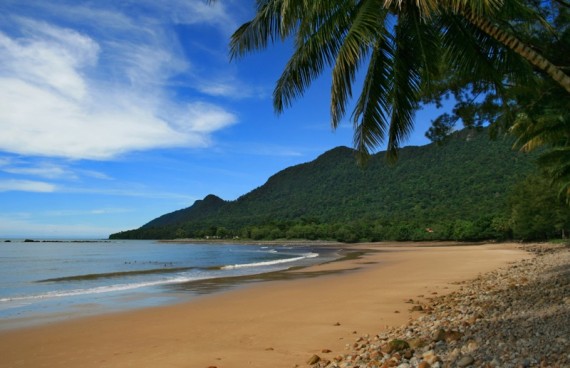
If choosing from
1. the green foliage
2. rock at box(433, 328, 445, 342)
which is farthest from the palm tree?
the green foliage

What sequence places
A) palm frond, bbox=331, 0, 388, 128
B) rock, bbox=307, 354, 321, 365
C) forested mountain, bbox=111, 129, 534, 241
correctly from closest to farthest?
palm frond, bbox=331, 0, 388, 128 < rock, bbox=307, 354, 321, 365 < forested mountain, bbox=111, 129, 534, 241

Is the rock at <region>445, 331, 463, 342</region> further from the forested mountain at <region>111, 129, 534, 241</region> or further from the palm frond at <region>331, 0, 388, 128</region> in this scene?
the forested mountain at <region>111, 129, 534, 241</region>

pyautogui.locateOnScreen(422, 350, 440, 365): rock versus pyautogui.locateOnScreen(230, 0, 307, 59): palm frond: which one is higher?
pyautogui.locateOnScreen(230, 0, 307, 59): palm frond

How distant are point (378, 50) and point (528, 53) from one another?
2.44 meters

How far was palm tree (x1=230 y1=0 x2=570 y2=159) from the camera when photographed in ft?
19.4

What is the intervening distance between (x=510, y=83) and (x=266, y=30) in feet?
14.4

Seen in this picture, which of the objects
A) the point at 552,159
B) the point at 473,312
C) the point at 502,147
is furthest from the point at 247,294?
the point at 502,147

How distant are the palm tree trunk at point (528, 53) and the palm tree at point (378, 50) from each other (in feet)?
3.27

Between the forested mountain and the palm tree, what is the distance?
46.6 metres

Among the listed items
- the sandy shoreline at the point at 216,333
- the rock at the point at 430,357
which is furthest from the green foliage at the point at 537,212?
the rock at the point at 430,357

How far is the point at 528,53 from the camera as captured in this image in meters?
4.58

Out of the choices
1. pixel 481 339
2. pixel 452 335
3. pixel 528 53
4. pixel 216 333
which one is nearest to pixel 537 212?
pixel 216 333

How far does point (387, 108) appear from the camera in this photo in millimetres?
6707

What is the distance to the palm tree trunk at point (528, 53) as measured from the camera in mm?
4461
